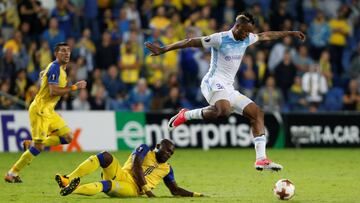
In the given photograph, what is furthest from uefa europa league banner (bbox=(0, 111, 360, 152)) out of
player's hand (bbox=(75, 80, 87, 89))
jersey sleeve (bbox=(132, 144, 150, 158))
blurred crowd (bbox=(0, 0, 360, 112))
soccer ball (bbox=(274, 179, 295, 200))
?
soccer ball (bbox=(274, 179, 295, 200))

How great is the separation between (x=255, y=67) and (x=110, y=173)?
493 inches

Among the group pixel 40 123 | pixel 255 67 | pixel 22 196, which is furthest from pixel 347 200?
pixel 255 67

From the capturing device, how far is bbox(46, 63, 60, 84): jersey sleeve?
1462 cm

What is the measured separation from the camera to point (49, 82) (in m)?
14.7

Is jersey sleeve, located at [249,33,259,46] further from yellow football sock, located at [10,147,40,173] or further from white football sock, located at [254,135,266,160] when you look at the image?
yellow football sock, located at [10,147,40,173]

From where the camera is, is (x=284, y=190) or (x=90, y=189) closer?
(x=90, y=189)

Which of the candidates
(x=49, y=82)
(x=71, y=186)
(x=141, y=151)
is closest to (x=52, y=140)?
(x=49, y=82)

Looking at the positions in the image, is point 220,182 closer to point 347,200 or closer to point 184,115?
point 184,115

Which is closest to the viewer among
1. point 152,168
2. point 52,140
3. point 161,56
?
point 152,168

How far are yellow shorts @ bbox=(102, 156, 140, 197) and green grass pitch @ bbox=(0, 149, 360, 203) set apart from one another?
0.59ft

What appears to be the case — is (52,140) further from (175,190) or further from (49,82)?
(175,190)

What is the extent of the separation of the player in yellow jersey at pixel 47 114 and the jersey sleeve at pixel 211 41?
240 cm

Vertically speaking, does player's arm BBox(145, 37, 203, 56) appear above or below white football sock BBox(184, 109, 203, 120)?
above

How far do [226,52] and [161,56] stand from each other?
9.91 meters
